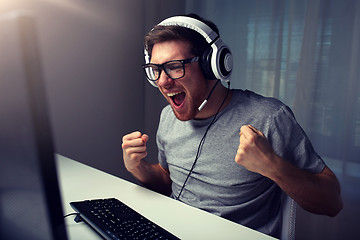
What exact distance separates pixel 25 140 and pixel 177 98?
101cm

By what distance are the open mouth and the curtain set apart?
92 centimetres

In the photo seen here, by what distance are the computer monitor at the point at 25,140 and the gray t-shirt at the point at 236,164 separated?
0.84m

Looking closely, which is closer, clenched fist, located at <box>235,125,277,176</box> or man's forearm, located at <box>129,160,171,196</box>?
clenched fist, located at <box>235,125,277,176</box>

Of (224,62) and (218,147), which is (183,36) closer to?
(224,62)

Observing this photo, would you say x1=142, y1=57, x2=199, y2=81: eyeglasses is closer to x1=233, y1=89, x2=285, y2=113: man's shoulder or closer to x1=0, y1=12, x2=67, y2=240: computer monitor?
x1=233, y1=89, x2=285, y2=113: man's shoulder

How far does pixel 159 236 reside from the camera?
0.66 m

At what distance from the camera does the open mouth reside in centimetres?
123

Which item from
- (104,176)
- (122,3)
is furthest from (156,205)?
(122,3)

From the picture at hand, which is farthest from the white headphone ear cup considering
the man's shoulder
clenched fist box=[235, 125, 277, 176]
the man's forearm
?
the man's forearm

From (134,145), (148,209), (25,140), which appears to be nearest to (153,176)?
(134,145)

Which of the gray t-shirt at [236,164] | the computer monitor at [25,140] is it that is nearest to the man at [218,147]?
the gray t-shirt at [236,164]

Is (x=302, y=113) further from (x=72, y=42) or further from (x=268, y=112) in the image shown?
(x=72, y=42)

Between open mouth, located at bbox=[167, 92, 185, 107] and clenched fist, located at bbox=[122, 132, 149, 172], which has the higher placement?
open mouth, located at bbox=[167, 92, 185, 107]

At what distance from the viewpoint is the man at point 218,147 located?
3.23 feet
